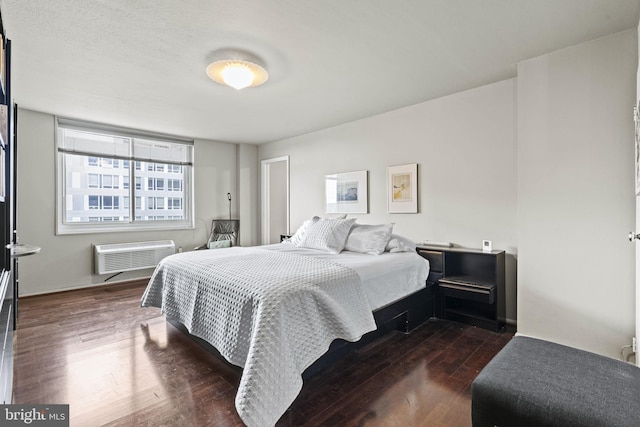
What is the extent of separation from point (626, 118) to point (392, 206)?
227cm

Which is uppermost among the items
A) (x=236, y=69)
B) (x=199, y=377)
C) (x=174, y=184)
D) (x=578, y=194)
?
(x=236, y=69)

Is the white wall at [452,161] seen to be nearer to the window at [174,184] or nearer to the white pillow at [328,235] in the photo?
the white pillow at [328,235]

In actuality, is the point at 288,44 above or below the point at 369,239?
above

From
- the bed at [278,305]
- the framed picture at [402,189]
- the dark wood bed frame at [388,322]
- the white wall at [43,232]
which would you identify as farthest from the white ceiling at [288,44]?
the dark wood bed frame at [388,322]

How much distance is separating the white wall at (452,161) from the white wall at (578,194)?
0.38m

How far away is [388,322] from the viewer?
2.75 m

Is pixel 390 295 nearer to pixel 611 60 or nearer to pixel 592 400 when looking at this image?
pixel 592 400

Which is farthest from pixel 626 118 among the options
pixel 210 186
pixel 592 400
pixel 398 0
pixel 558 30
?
pixel 210 186

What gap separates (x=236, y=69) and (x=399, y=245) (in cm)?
233

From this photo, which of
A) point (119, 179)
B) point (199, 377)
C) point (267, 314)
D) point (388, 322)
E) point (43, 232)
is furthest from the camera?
point (119, 179)

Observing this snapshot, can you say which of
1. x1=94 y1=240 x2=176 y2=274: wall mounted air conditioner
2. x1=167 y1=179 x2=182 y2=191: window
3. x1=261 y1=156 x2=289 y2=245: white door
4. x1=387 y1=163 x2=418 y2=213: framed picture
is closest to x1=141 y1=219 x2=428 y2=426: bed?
x1=387 y1=163 x2=418 y2=213: framed picture

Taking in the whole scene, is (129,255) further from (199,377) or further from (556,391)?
(556,391)

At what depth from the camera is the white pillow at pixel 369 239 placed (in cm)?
334

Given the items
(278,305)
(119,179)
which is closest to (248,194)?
(119,179)
